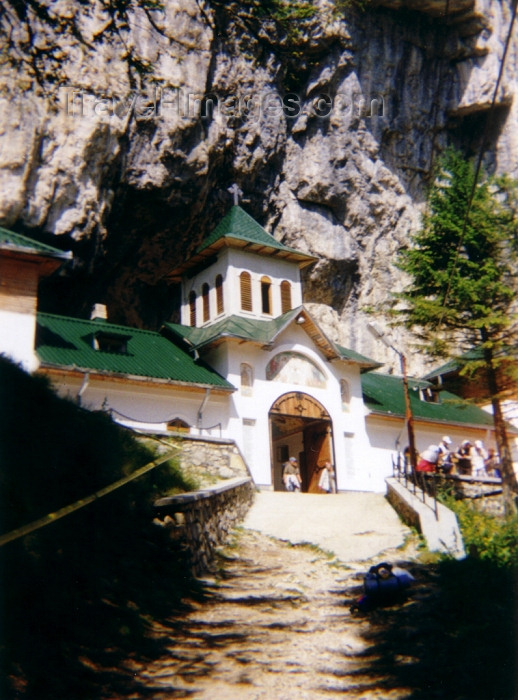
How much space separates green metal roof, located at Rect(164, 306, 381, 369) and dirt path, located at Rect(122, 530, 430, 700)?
42.4 ft

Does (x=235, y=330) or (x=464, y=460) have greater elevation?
(x=235, y=330)

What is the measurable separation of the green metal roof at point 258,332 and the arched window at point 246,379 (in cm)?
97

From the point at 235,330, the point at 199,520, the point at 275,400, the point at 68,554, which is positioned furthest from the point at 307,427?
the point at 68,554

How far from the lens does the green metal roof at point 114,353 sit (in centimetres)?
1961

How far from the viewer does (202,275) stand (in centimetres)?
2839

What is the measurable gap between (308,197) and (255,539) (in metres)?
22.3

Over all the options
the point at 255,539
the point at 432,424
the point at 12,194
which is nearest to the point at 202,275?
the point at 12,194

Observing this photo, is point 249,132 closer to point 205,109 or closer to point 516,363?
point 205,109

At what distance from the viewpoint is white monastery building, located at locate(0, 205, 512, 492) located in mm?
18891

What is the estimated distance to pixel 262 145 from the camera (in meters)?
30.8

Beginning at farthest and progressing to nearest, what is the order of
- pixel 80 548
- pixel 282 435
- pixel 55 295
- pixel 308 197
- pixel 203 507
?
1. pixel 308 197
2. pixel 282 435
3. pixel 55 295
4. pixel 203 507
5. pixel 80 548

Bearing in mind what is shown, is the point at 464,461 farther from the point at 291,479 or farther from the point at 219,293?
the point at 219,293

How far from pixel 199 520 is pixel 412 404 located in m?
19.0

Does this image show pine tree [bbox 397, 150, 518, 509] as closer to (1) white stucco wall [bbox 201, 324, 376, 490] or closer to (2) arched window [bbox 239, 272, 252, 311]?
(1) white stucco wall [bbox 201, 324, 376, 490]
